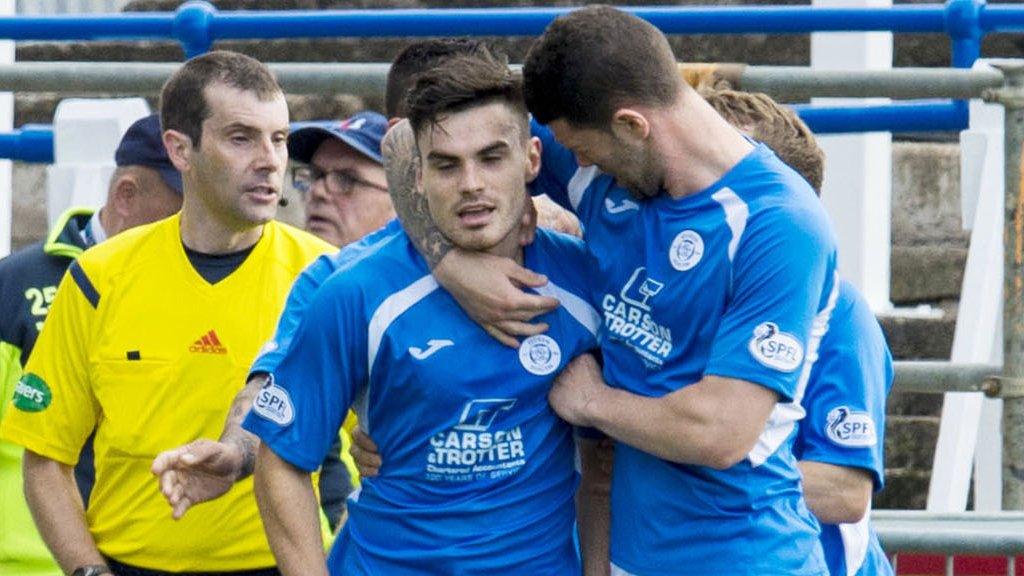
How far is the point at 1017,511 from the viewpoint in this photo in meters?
5.08

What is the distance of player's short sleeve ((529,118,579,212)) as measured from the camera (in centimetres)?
387

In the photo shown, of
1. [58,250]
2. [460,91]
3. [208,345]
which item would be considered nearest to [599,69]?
[460,91]

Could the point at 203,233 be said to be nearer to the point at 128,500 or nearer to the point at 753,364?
the point at 128,500

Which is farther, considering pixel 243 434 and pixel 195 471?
pixel 243 434

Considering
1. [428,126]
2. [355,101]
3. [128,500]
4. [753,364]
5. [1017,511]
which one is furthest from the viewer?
[355,101]

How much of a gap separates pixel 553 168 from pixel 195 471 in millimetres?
886

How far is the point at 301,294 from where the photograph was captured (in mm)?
3934

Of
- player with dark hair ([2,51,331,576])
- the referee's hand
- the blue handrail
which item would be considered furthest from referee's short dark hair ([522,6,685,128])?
the blue handrail

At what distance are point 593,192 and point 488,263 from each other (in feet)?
Result: 0.77

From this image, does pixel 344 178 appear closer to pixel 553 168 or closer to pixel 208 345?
pixel 208 345

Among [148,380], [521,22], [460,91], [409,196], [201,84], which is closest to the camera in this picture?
[460,91]

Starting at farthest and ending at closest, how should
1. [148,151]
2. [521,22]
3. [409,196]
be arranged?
1. [521,22]
2. [148,151]
3. [409,196]

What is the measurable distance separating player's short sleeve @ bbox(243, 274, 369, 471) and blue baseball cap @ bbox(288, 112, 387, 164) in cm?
138

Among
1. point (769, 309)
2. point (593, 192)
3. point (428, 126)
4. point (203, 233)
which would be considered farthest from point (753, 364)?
point (203, 233)
